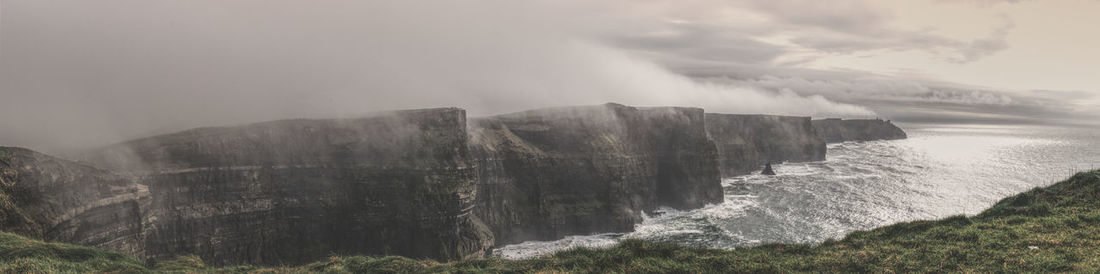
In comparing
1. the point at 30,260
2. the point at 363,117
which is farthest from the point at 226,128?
the point at 30,260

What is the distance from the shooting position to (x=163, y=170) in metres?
35.5

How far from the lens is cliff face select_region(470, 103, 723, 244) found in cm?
5878

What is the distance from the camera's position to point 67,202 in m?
26.7

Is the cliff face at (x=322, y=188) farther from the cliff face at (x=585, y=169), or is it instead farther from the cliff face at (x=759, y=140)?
the cliff face at (x=759, y=140)

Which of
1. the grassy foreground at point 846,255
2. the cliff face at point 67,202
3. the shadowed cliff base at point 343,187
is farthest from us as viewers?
the shadowed cliff base at point 343,187

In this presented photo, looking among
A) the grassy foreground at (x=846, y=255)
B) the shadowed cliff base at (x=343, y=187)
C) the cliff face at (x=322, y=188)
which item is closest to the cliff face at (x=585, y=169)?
the shadowed cliff base at (x=343, y=187)

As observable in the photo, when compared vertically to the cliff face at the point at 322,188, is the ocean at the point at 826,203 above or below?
below

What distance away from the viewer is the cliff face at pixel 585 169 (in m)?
58.8

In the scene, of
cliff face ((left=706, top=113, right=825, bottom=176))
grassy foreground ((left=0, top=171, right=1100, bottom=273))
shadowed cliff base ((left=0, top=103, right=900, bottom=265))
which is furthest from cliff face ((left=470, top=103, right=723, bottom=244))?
cliff face ((left=706, top=113, right=825, bottom=176))

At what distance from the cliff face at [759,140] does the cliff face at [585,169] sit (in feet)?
128

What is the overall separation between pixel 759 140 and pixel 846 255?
133857 millimetres

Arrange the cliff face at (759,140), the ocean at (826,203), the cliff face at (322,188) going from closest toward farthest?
the cliff face at (322,188)
the ocean at (826,203)
the cliff face at (759,140)

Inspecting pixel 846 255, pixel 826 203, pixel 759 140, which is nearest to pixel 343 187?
pixel 846 255

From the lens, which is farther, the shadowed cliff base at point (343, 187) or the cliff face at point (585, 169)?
the cliff face at point (585, 169)
